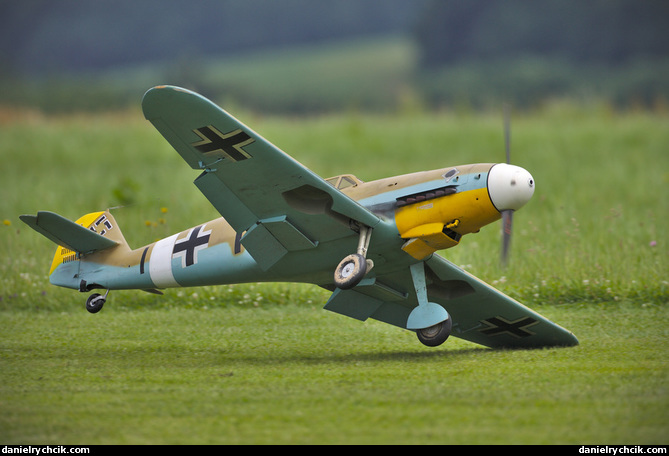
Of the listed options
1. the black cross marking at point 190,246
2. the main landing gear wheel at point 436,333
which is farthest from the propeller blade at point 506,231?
the black cross marking at point 190,246

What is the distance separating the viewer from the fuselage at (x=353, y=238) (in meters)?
8.53

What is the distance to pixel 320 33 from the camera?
327 feet

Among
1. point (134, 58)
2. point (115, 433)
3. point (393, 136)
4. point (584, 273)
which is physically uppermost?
point (134, 58)

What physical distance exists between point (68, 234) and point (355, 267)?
3.89 m

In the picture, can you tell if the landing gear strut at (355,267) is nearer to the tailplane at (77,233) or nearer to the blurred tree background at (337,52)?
the tailplane at (77,233)

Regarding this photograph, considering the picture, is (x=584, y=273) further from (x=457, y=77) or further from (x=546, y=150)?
(x=457, y=77)

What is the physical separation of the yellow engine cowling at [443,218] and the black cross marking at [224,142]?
5.73ft

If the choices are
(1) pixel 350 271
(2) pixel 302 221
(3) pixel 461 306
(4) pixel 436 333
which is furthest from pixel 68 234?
(3) pixel 461 306

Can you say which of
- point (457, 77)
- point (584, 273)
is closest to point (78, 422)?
point (584, 273)

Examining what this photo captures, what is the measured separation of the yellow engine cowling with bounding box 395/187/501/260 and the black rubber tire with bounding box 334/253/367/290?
64 centimetres

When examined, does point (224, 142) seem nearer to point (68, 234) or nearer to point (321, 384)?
point (321, 384)

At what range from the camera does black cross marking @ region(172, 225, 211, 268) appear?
9883 mm

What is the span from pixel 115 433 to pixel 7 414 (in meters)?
1.21

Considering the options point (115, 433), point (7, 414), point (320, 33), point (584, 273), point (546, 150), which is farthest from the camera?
point (320, 33)
